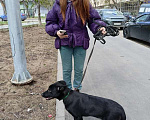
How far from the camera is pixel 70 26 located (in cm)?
279

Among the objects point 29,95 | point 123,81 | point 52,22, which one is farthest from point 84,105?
point 123,81

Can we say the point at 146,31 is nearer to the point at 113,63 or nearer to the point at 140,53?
the point at 140,53

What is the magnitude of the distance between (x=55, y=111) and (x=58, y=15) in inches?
63.1

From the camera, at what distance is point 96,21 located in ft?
9.52

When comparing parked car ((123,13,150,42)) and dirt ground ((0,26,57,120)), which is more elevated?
parked car ((123,13,150,42))

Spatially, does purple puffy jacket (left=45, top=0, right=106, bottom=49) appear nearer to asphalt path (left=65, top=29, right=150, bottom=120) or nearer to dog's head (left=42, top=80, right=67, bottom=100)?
dog's head (left=42, top=80, right=67, bottom=100)

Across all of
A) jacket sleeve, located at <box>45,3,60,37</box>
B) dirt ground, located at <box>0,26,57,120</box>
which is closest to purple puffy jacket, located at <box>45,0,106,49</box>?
jacket sleeve, located at <box>45,3,60,37</box>

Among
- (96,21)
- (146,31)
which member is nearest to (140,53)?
(146,31)

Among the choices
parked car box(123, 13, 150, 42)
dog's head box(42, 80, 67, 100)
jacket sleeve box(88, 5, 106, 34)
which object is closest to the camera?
dog's head box(42, 80, 67, 100)

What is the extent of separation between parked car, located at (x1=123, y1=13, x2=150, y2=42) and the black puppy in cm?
677

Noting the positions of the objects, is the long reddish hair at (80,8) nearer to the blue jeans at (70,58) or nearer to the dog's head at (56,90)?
the blue jeans at (70,58)

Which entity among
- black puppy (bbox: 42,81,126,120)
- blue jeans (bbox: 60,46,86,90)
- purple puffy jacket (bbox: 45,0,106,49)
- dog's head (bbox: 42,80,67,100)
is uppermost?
purple puffy jacket (bbox: 45,0,106,49)

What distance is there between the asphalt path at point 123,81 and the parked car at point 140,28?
196 cm

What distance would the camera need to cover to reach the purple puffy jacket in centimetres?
273
